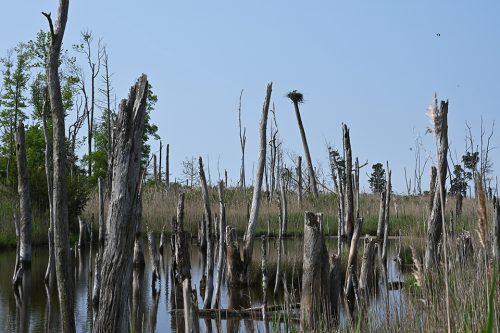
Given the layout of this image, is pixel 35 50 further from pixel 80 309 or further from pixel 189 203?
pixel 80 309

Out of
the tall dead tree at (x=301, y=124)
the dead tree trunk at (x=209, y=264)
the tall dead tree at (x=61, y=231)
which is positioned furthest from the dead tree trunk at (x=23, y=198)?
the tall dead tree at (x=301, y=124)

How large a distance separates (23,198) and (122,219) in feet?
29.0

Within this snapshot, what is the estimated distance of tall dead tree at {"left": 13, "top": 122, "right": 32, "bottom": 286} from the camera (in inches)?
488

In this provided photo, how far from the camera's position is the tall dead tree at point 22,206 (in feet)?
40.7

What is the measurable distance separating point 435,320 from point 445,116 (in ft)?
18.6

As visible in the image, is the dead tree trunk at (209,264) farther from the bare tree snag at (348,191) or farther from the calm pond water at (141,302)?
the bare tree snag at (348,191)

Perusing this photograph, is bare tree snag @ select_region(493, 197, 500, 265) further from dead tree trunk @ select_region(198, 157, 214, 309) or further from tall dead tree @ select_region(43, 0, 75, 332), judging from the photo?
dead tree trunk @ select_region(198, 157, 214, 309)

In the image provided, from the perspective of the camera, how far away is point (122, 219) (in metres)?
5.09

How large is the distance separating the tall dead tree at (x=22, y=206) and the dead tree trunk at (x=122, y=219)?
24.0 ft

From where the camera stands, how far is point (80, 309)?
37.2 ft


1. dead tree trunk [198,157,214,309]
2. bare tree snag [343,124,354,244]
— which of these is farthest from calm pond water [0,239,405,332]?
bare tree snag [343,124,354,244]

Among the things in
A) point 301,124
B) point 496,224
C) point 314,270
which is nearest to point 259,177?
point 314,270

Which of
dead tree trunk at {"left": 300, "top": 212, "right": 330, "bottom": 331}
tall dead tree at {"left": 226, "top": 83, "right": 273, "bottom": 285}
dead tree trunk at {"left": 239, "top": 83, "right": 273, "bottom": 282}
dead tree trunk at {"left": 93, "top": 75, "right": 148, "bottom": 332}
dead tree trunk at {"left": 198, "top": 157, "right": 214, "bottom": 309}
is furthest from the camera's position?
dead tree trunk at {"left": 239, "top": 83, "right": 273, "bottom": 282}

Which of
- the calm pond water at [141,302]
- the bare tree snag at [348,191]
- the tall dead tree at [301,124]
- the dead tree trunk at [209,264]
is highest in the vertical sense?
the tall dead tree at [301,124]
